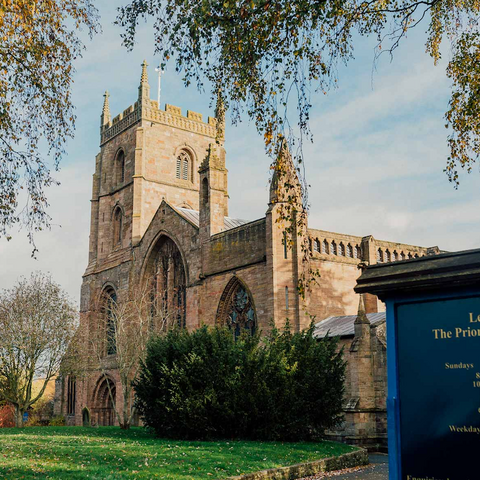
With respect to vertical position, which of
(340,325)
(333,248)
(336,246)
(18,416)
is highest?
(336,246)

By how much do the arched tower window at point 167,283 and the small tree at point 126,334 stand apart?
0.11m

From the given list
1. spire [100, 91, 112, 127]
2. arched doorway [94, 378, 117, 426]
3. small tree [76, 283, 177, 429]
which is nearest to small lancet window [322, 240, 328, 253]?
small tree [76, 283, 177, 429]

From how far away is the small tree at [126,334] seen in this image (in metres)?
27.6

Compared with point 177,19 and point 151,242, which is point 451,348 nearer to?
point 177,19

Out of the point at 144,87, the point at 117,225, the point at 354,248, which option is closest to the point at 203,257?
the point at 354,248

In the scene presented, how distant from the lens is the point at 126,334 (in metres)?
28.9

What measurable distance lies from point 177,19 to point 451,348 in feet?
18.8

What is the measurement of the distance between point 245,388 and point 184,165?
2984 centimetres

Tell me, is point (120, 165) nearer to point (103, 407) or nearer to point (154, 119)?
point (154, 119)

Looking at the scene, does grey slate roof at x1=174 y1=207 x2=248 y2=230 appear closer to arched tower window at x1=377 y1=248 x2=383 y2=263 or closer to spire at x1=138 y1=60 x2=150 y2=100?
arched tower window at x1=377 y1=248 x2=383 y2=263

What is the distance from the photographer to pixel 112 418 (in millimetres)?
39062

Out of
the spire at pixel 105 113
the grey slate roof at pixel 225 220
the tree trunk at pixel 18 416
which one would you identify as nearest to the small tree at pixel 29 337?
the tree trunk at pixel 18 416

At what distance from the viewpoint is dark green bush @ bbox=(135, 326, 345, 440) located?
1653 centimetres

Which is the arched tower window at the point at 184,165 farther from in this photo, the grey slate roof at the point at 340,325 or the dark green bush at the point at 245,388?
the dark green bush at the point at 245,388
